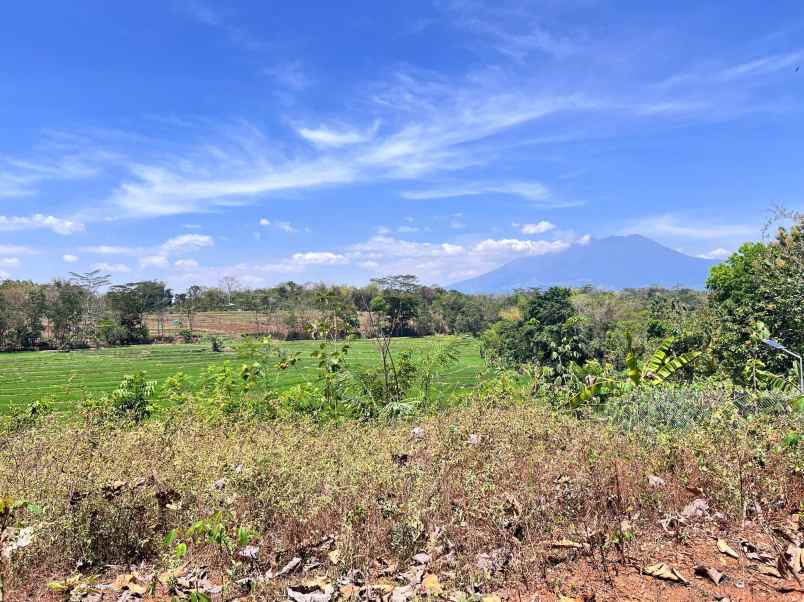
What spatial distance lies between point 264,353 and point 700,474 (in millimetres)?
5216

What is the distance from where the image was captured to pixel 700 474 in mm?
3578

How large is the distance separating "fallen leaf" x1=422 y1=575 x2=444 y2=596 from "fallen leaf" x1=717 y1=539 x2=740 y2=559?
1570 millimetres

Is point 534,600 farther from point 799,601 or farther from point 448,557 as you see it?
point 799,601

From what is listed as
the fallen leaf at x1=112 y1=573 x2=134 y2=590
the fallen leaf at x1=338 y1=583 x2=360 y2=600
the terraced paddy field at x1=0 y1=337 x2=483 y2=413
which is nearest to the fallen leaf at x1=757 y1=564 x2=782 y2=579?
the fallen leaf at x1=338 y1=583 x2=360 y2=600

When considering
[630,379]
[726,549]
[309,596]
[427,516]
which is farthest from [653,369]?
[309,596]

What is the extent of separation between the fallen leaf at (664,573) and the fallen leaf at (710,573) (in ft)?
Result: 0.37

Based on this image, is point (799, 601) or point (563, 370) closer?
point (799, 601)

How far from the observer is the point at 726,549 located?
9.05ft

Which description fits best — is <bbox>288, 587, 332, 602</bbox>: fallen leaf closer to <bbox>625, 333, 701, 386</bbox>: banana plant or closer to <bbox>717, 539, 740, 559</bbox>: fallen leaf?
<bbox>717, 539, 740, 559</bbox>: fallen leaf

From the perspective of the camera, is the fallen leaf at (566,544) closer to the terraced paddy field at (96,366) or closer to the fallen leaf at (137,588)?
the fallen leaf at (137,588)

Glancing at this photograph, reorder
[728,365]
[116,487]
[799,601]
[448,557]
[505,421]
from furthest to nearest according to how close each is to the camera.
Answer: [728,365]
[505,421]
[116,487]
[448,557]
[799,601]

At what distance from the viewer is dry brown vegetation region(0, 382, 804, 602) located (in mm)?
2545

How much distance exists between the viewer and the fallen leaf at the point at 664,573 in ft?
8.25

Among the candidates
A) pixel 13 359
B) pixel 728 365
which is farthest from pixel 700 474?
pixel 13 359
